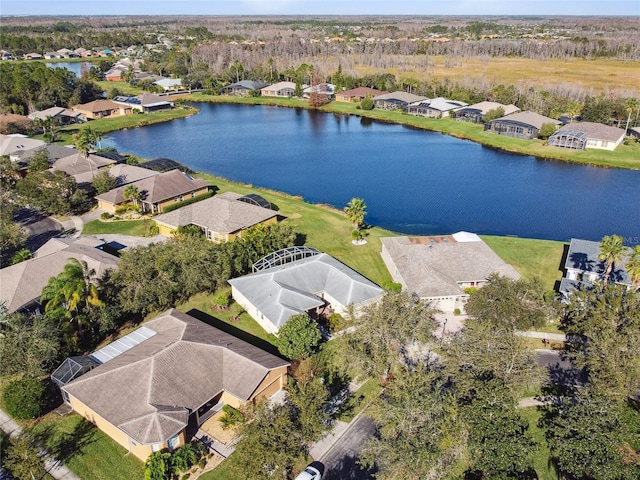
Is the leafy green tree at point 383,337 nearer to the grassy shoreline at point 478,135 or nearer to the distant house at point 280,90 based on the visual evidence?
the grassy shoreline at point 478,135

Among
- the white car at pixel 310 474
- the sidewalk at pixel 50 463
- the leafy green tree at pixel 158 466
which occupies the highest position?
the leafy green tree at pixel 158 466

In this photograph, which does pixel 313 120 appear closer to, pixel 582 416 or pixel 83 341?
pixel 83 341

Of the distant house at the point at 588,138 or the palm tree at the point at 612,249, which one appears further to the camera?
the distant house at the point at 588,138

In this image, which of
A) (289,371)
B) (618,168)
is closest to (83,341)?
(289,371)

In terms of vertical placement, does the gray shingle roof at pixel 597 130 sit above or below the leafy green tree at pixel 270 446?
above

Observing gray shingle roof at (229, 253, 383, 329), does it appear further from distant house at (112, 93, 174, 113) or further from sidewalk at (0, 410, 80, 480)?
distant house at (112, 93, 174, 113)

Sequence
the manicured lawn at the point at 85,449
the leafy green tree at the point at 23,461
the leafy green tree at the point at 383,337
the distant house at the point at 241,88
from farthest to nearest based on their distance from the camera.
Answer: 1. the distant house at the point at 241,88
2. the leafy green tree at the point at 383,337
3. the manicured lawn at the point at 85,449
4. the leafy green tree at the point at 23,461

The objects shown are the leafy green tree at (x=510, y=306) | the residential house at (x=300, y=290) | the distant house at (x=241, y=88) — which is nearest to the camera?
the leafy green tree at (x=510, y=306)

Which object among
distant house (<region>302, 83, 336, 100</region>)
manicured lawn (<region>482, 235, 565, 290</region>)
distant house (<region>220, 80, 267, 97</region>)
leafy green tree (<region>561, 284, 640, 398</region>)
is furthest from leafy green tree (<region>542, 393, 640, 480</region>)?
distant house (<region>220, 80, 267, 97</region>)

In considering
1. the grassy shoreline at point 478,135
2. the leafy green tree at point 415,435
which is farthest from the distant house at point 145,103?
the leafy green tree at point 415,435
